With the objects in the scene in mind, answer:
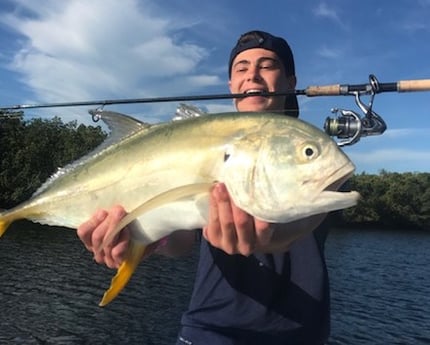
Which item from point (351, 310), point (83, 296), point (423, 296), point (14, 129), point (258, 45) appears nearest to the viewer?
point (258, 45)

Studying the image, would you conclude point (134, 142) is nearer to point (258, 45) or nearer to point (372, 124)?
point (258, 45)

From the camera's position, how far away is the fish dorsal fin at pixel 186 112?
10.9 ft

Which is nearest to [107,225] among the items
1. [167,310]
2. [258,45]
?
[258,45]

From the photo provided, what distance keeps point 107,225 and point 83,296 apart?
20.5m

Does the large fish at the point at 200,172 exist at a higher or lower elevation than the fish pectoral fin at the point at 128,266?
higher

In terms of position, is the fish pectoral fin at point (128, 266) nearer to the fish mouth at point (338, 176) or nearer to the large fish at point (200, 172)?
the large fish at point (200, 172)

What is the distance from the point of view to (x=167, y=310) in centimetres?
2098

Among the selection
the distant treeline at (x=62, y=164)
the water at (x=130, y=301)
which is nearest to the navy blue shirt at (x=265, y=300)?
the water at (x=130, y=301)

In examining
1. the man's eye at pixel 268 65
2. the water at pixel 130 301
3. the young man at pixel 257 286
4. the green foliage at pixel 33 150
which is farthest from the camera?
the green foliage at pixel 33 150

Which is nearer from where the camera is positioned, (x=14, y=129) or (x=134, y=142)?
(x=134, y=142)

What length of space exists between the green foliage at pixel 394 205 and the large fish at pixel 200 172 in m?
98.9

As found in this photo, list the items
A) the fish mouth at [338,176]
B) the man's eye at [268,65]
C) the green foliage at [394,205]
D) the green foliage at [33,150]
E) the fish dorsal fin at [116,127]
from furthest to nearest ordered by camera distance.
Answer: the green foliage at [394,205] → the green foliage at [33,150] → the man's eye at [268,65] → the fish dorsal fin at [116,127] → the fish mouth at [338,176]

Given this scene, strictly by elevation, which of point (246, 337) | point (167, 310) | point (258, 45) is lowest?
point (167, 310)

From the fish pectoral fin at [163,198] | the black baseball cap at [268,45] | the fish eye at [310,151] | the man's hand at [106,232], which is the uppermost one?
the black baseball cap at [268,45]
